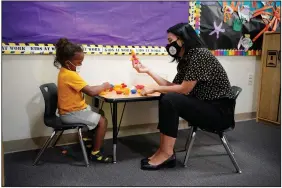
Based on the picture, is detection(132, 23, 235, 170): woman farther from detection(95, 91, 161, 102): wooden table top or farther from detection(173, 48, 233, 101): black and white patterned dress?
detection(95, 91, 161, 102): wooden table top

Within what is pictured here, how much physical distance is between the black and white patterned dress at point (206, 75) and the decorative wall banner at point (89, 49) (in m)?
0.83

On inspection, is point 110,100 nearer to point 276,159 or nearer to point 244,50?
point 276,159

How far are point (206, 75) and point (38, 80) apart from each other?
1511 mm

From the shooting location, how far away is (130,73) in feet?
9.80

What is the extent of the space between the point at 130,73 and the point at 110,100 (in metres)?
0.89

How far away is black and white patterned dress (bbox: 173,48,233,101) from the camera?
207 centimetres

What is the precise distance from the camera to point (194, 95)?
2223 mm

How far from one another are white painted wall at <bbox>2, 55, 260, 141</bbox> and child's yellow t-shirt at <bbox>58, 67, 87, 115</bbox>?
17.3 inches

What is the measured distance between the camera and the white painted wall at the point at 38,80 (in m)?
2.49

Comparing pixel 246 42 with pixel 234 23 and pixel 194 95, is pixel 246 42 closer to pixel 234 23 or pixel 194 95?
pixel 234 23

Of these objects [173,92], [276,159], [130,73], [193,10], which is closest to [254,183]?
[276,159]

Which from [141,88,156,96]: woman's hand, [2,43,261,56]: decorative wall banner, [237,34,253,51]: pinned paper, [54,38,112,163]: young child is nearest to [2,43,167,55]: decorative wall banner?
[2,43,261,56]: decorative wall banner

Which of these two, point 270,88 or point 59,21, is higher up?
point 59,21

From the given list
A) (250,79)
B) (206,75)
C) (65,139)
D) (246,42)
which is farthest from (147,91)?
(250,79)
